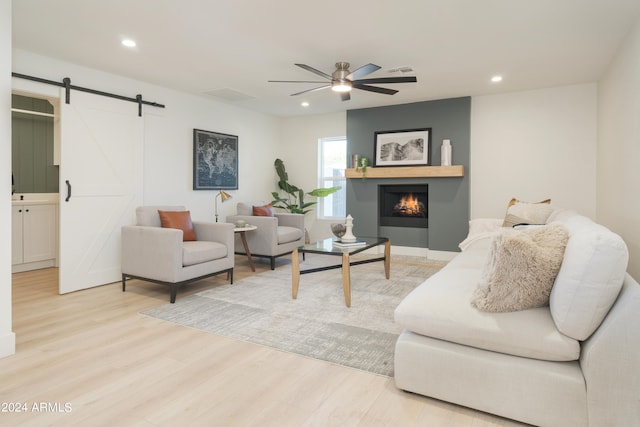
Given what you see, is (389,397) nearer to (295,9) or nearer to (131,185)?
(295,9)

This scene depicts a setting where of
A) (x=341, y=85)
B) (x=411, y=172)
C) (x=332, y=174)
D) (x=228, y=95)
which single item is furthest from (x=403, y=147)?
(x=228, y=95)

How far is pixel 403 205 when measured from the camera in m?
6.17

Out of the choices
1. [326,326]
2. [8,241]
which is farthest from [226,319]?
[8,241]

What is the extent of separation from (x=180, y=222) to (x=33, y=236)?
2.31 metres

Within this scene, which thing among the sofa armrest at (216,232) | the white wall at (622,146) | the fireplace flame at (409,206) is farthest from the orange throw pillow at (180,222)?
the white wall at (622,146)

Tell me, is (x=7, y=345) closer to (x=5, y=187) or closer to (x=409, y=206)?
(x=5, y=187)

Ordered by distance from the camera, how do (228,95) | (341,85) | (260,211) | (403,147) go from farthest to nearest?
(403,147), (260,211), (228,95), (341,85)

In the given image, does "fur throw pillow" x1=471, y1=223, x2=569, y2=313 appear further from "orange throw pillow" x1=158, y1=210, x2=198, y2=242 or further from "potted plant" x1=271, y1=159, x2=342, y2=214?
"potted plant" x1=271, y1=159, x2=342, y2=214

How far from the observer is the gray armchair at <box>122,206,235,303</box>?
3.44 metres

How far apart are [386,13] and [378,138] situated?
329 cm

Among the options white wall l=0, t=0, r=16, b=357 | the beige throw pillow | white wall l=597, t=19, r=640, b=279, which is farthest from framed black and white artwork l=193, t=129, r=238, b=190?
white wall l=597, t=19, r=640, b=279

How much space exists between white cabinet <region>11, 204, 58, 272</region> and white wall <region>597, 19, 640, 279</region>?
6457 millimetres

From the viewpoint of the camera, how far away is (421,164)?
5.72 m

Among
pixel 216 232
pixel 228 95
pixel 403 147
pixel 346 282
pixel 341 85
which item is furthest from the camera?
pixel 403 147
